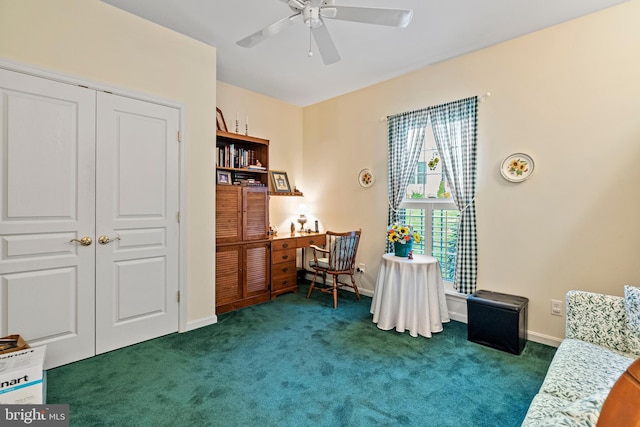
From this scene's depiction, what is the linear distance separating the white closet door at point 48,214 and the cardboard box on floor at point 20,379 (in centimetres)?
42

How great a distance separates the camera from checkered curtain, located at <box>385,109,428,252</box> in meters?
3.50

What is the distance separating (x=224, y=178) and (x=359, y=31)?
2122 millimetres

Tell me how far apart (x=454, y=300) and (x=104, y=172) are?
3551mm

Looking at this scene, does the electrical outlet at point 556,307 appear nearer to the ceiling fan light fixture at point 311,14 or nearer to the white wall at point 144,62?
the ceiling fan light fixture at point 311,14

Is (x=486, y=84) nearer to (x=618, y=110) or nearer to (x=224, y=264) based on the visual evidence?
(x=618, y=110)

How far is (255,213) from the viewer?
12.3 ft

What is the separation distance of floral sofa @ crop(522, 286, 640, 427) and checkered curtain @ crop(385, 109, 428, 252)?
76.5 inches

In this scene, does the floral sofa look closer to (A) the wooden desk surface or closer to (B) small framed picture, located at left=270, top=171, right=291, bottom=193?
(A) the wooden desk surface

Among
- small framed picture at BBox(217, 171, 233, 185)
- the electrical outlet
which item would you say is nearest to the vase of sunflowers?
the electrical outlet

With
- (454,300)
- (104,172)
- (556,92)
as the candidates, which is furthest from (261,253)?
(556,92)

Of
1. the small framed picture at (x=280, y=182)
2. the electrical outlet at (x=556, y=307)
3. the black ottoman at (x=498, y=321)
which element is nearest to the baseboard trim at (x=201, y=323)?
the small framed picture at (x=280, y=182)

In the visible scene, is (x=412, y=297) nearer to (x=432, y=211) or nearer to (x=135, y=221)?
(x=432, y=211)

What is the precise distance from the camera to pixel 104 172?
96.7 inches

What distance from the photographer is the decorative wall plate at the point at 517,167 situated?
2785 millimetres
